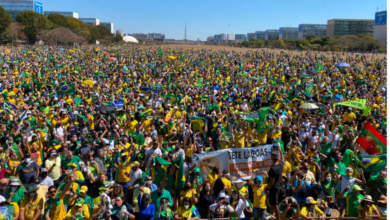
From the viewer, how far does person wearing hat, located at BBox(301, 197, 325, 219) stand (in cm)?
496

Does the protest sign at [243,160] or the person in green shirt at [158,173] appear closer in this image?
the person in green shirt at [158,173]

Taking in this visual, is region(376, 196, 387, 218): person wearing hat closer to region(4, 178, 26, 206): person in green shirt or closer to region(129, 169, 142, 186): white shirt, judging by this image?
region(129, 169, 142, 186): white shirt

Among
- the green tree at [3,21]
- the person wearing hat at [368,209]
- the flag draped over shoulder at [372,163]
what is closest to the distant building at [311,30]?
the green tree at [3,21]

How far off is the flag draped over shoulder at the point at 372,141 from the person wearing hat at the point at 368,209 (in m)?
1.88

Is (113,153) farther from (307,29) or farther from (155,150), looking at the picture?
(307,29)

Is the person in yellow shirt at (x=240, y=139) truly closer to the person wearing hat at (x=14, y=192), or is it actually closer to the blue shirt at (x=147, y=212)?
the blue shirt at (x=147, y=212)

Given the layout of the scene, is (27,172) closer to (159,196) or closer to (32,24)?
(159,196)

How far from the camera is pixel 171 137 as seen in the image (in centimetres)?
799

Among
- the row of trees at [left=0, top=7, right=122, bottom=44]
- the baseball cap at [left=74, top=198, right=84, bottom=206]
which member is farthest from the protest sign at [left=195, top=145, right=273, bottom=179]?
the row of trees at [left=0, top=7, right=122, bottom=44]

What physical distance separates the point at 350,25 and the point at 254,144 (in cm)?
15042

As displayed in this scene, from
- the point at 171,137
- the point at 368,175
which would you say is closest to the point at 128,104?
the point at 171,137

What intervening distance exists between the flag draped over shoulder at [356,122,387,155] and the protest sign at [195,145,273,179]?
1.84 metres

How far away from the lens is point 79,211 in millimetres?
4703

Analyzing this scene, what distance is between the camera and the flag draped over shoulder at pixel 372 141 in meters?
6.49
